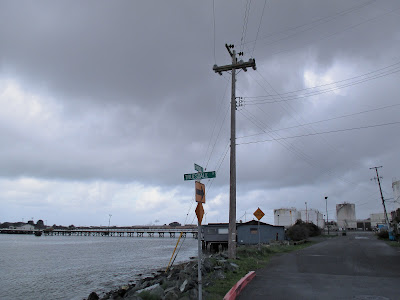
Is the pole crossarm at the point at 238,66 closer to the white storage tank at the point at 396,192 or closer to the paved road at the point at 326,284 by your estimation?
the paved road at the point at 326,284

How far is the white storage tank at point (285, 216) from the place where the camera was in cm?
11975

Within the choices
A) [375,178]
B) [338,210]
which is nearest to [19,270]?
[375,178]

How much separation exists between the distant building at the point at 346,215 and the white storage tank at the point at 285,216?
2965 centimetres

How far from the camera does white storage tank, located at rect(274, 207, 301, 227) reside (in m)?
120

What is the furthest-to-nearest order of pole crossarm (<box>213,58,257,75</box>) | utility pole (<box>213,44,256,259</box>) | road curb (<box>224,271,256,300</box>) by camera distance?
pole crossarm (<box>213,58,257,75</box>) → utility pole (<box>213,44,256,259</box>) → road curb (<box>224,271,256,300</box>)

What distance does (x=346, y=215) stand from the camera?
466ft

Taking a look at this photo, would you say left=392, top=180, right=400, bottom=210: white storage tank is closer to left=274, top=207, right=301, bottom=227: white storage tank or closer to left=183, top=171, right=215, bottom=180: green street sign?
left=274, top=207, right=301, bottom=227: white storage tank

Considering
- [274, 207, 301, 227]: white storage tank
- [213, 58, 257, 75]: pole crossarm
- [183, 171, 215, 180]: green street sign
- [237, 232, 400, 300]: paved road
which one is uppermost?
[213, 58, 257, 75]: pole crossarm

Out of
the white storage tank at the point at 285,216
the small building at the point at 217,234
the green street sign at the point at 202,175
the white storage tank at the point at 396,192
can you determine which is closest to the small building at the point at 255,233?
the small building at the point at 217,234

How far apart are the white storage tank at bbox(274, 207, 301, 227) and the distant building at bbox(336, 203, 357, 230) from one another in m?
29.7

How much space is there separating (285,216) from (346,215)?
3874 centimetres

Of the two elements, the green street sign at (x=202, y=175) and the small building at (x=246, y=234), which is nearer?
the green street sign at (x=202, y=175)

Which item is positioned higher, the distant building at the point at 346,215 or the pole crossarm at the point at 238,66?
the pole crossarm at the point at 238,66

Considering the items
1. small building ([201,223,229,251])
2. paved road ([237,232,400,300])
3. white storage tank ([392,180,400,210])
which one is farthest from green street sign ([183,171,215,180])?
white storage tank ([392,180,400,210])
